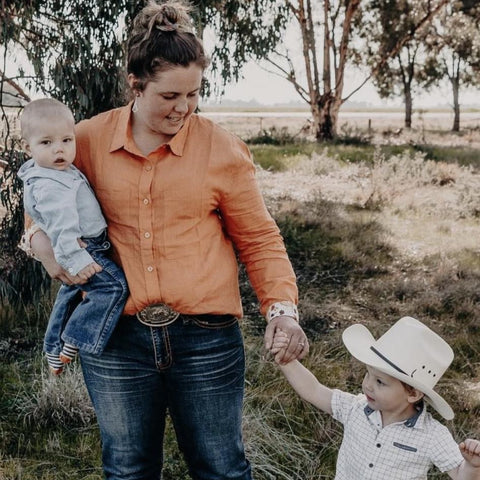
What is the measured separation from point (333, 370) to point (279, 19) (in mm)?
4411

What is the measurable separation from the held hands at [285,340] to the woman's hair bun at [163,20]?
0.91 meters

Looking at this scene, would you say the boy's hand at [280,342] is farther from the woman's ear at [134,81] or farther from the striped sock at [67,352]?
the woman's ear at [134,81]

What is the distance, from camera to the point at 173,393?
2104 mm

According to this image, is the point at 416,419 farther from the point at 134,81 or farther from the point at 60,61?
the point at 60,61

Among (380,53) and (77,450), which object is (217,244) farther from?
(380,53)

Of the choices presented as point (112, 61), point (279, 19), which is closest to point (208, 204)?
point (112, 61)

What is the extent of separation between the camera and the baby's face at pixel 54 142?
2.04 m

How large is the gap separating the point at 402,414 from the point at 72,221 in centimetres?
123

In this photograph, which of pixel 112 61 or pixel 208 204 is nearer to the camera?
pixel 208 204

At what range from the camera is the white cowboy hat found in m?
2.14

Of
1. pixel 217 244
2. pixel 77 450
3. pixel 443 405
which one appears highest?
pixel 217 244

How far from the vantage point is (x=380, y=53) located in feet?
66.5

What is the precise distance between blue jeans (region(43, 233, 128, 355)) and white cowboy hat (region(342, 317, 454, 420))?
80 cm

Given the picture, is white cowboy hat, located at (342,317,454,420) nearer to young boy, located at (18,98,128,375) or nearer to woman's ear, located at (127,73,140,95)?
young boy, located at (18,98,128,375)
